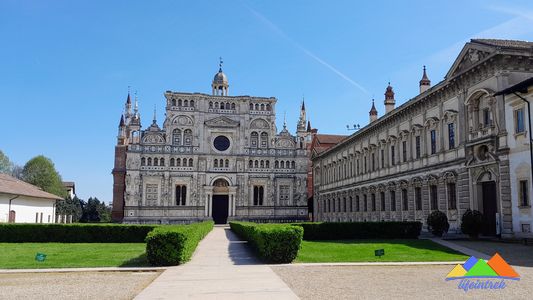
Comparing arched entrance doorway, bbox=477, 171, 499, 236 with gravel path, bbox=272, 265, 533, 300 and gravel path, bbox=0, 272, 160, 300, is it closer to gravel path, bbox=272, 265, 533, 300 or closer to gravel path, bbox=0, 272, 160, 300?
gravel path, bbox=272, 265, 533, 300

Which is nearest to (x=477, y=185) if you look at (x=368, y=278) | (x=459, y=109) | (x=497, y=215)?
(x=497, y=215)

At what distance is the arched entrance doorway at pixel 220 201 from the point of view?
7119 cm

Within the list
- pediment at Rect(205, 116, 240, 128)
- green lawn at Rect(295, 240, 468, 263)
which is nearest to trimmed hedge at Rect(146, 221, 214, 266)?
green lawn at Rect(295, 240, 468, 263)

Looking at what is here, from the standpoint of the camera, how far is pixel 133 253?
907 inches

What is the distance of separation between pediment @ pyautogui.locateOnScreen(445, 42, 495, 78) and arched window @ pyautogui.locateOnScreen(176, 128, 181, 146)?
150 ft

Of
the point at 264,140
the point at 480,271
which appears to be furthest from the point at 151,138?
the point at 480,271

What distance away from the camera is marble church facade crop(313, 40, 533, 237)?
2659 cm

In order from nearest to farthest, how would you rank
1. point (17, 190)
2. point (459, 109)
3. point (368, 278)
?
point (368, 278)
point (459, 109)
point (17, 190)

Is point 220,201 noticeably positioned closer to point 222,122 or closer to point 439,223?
point 222,122

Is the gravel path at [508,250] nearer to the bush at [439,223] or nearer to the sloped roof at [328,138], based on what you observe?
the bush at [439,223]

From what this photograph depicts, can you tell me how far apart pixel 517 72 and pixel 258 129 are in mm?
48749

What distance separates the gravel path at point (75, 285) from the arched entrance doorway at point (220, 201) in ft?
180

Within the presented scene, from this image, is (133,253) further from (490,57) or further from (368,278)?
(490,57)

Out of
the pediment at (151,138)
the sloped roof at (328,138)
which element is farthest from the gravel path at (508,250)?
the sloped roof at (328,138)
